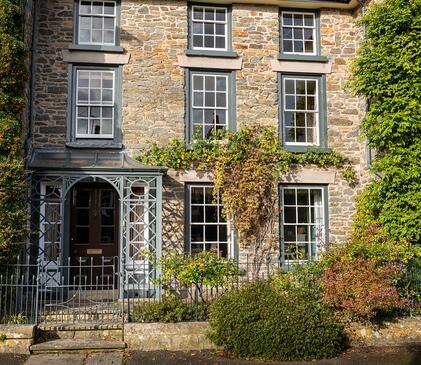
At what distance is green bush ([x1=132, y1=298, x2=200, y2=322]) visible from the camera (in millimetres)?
9352

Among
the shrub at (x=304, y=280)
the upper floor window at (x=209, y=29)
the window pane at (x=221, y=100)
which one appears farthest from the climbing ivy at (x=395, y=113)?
the upper floor window at (x=209, y=29)

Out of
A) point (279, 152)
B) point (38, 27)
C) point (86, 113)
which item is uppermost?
point (38, 27)

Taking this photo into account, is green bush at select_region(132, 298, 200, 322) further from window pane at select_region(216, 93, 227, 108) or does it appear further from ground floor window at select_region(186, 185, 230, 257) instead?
window pane at select_region(216, 93, 227, 108)

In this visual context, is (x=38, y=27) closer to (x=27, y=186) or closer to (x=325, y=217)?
(x=27, y=186)

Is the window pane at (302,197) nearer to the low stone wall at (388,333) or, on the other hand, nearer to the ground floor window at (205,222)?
the ground floor window at (205,222)

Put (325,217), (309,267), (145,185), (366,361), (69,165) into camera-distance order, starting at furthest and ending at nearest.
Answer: (325,217)
(145,185)
(69,165)
(309,267)
(366,361)

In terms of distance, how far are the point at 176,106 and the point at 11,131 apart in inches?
164

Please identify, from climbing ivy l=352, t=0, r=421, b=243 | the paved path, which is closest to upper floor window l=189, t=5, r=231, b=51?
climbing ivy l=352, t=0, r=421, b=243

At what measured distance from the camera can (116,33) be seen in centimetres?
1288

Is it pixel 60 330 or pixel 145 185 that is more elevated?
pixel 145 185

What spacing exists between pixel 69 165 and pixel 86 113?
1736mm

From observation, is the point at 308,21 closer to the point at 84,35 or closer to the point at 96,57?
the point at 96,57

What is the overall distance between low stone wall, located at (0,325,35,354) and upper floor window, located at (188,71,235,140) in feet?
20.7

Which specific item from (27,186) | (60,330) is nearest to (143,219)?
(27,186)
